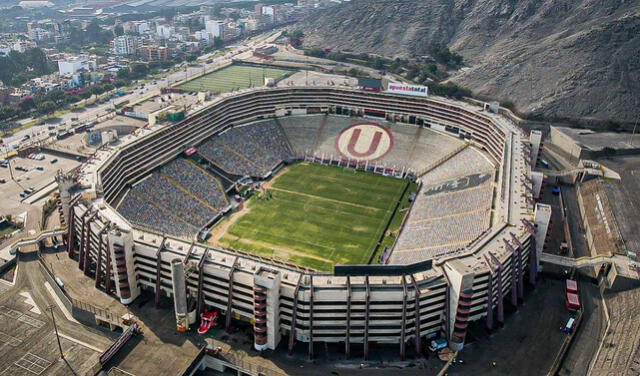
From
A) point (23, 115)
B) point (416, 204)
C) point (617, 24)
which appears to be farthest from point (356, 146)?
point (23, 115)

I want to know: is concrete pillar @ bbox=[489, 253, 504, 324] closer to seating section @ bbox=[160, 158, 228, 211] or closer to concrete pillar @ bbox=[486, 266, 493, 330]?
concrete pillar @ bbox=[486, 266, 493, 330]

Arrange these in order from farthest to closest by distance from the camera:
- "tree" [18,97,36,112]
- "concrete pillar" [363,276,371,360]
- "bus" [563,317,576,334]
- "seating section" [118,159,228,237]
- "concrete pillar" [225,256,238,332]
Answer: "tree" [18,97,36,112]
"seating section" [118,159,228,237]
"bus" [563,317,576,334]
"concrete pillar" [225,256,238,332]
"concrete pillar" [363,276,371,360]

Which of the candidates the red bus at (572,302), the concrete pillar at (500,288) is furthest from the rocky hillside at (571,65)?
the concrete pillar at (500,288)

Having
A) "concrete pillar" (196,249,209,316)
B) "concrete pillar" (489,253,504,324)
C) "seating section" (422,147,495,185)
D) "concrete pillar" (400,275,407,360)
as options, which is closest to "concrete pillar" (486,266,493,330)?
"concrete pillar" (489,253,504,324)

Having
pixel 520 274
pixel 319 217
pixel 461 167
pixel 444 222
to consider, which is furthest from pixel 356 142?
pixel 520 274

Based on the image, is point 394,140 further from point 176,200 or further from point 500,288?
point 500,288
